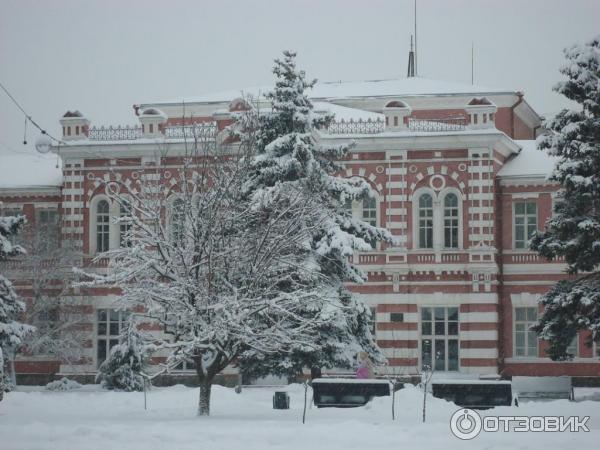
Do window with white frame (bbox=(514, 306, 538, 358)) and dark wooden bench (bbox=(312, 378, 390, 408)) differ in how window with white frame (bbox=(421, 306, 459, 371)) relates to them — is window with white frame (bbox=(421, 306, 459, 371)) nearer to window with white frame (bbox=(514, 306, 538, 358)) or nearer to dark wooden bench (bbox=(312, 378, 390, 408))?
window with white frame (bbox=(514, 306, 538, 358))

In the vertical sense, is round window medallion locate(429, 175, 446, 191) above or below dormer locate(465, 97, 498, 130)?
below

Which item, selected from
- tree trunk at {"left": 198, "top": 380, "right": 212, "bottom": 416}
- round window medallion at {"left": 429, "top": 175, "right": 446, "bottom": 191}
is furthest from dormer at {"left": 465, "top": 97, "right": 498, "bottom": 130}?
tree trunk at {"left": 198, "top": 380, "right": 212, "bottom": 416}

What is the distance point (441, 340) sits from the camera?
1581 inches

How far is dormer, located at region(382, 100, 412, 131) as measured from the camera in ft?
132

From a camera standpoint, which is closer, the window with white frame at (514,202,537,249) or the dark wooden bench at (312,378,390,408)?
the dark wooden bench at (312,378,390,408)

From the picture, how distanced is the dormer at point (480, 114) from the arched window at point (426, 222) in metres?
2.79

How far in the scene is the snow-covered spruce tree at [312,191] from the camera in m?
31.3

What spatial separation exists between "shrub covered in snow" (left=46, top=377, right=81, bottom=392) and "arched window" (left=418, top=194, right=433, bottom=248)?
12072mm

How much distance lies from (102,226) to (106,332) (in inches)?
144

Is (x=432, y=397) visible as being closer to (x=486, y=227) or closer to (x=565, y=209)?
(x=565, y=209)

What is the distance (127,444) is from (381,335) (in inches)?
818

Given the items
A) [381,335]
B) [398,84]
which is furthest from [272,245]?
[398,84]

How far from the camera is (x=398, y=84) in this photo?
4803cm

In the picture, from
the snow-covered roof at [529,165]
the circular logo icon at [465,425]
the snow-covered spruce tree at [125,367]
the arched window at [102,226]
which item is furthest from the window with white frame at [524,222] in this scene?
the circular logo icon at [465,425]
